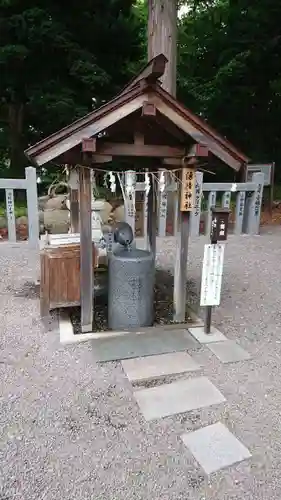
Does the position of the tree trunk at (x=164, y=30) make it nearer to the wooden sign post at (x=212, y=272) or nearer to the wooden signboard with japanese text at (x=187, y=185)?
the wooden signboard with japanese text at (x=187, y=185)

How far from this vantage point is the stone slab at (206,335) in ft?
12.7

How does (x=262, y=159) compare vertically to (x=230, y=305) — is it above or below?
above

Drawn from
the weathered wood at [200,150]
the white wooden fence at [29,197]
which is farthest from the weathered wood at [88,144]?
the white wooden fence at [29,197]

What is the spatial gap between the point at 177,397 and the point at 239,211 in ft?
22.0

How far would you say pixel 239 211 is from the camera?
8.95 m

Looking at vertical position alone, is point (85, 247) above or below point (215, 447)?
above

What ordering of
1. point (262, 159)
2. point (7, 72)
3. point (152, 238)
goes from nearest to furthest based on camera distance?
1. point (152, 238)
2. point (7, 72)
3. point (262, 159)

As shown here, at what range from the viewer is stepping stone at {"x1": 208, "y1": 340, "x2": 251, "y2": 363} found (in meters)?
3.55

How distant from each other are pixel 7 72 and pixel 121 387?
966 cm

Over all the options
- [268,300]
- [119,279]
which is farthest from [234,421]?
[268,300]

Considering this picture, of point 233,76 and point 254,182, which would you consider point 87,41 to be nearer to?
point 233,76

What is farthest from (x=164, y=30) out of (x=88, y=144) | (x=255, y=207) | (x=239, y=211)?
(x=88, y=144)

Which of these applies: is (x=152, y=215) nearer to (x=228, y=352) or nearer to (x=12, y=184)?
(x=228, y=352)

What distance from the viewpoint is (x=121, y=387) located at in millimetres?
3070
